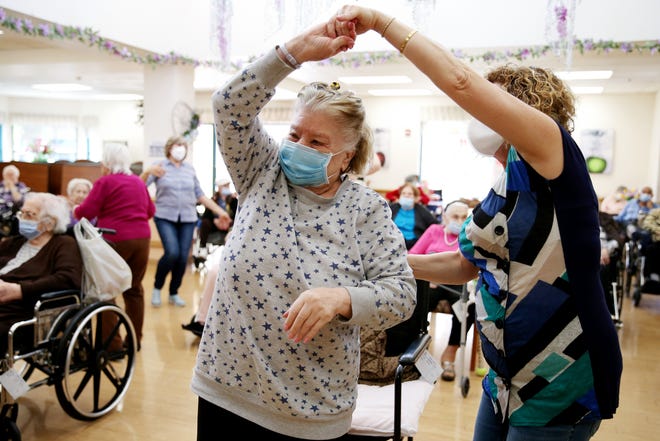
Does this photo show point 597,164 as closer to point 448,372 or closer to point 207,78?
point 207,78

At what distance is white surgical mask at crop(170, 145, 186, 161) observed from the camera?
5.09m

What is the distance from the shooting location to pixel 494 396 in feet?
4.08

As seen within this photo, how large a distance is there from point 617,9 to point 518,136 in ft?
20.3

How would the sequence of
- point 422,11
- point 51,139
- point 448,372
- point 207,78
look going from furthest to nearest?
point 51,139
point 207,78
point 422,11
point 448,372

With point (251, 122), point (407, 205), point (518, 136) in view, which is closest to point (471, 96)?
point (518, 136)

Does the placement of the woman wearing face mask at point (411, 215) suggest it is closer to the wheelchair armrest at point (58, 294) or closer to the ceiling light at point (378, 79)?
the wheelchair armrest at point (58, 294)

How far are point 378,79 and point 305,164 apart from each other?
28.8 ft

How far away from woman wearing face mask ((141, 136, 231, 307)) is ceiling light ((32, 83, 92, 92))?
27.5 feet

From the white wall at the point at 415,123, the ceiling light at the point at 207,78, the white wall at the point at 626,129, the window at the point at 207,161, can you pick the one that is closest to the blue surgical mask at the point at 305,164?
the ceiling light at the point at 207,78

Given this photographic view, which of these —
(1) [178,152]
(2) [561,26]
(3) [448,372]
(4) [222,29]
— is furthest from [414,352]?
(4) [222,29]

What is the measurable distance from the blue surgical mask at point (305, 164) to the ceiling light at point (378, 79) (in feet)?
27.3

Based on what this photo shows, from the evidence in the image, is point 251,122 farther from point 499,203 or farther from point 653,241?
point 653,241

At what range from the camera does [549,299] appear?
3.63ft

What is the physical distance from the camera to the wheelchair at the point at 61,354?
2.51 m
